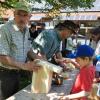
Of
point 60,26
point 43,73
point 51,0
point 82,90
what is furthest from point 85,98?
point 51,0

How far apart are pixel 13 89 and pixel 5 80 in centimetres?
21

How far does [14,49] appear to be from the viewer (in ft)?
12.3

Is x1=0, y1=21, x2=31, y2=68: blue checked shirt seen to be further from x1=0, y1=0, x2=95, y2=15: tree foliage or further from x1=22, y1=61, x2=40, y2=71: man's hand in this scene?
x1=0, y1=0, x2=95, y2=15: tree foliage

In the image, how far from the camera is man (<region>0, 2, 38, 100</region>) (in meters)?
3.63

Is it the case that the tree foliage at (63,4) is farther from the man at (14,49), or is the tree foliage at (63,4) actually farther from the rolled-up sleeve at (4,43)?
the rolled-up sleeve at (4,43)

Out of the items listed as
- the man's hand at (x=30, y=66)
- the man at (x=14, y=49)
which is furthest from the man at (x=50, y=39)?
the man's hand at (x=30, y=66)

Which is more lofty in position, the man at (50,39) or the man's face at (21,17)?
the man's face at (21,17)

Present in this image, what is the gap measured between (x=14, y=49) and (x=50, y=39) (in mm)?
747

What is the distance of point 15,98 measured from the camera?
3.88 m

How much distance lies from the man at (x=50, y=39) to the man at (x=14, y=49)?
418 millimetres

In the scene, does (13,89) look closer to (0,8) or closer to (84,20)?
(0,8)

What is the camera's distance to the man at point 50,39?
4.36 metres

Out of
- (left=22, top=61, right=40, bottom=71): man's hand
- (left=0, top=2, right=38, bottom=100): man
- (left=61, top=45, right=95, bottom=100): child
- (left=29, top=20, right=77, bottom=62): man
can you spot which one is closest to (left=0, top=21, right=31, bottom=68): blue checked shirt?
(left=0, top=2, right=38, bottom=100): man

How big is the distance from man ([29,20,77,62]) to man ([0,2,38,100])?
418 mm
